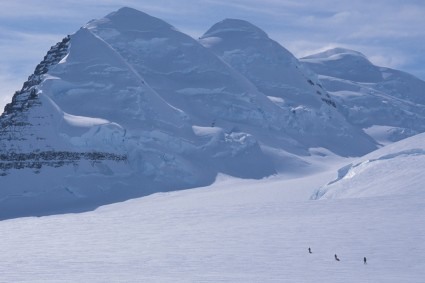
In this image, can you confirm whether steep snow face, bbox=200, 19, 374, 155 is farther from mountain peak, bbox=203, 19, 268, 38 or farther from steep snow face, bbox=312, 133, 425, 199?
steep snow face, bbox=312, 133, 425, 199

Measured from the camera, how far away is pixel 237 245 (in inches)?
1815

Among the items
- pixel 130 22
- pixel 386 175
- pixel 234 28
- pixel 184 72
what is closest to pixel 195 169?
pixel 184 72

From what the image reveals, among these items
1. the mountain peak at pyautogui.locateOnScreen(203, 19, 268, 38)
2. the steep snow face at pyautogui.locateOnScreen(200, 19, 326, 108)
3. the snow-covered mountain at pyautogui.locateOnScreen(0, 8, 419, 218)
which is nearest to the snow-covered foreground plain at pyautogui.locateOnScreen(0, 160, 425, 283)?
the snow-covered mountain at pyautogui.locateOnScreen(0, 8, 419, 218)

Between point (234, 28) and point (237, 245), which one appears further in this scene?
point (234, 28)

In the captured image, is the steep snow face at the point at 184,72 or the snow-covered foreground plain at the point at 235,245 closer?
the snow-covered foreground plain at the point at 235,245

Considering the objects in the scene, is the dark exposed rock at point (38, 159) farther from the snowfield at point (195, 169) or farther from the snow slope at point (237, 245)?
the snow slope at point (237, 245)

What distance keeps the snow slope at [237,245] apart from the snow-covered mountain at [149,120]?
145 ft

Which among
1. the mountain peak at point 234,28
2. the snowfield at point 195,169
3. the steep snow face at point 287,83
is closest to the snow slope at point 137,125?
the snowfield at point 195,169

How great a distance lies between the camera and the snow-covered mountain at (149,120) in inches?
4358

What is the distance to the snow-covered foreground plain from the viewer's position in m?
37.9

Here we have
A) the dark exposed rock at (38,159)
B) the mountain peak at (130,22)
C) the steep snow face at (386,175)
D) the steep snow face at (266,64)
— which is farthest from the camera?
the steep snow face at (266,64)

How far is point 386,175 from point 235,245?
91.2 ft

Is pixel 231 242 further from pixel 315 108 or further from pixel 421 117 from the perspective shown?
pixel 421 117

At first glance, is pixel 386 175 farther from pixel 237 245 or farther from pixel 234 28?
pixel 234 28
